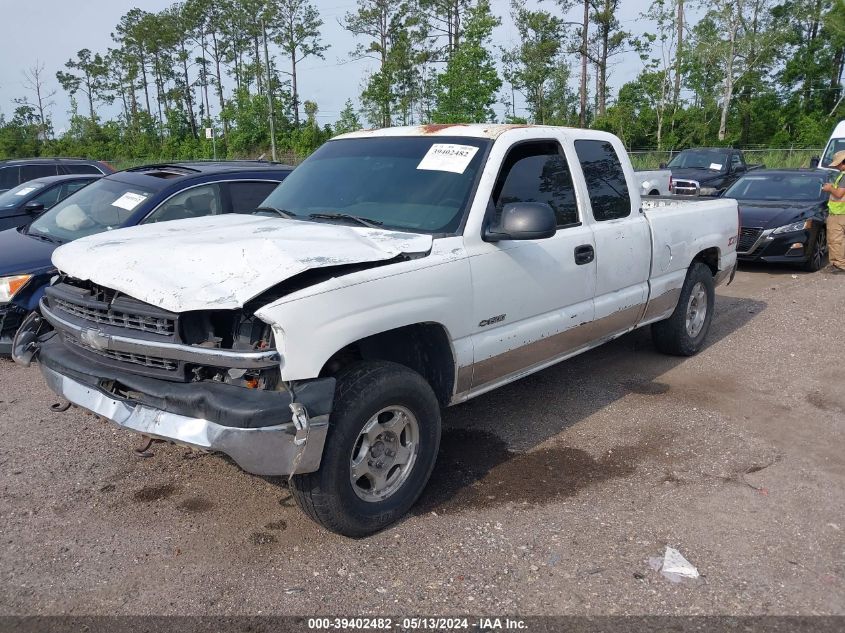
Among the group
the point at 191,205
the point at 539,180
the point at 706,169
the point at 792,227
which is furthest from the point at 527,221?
the point at 706,169

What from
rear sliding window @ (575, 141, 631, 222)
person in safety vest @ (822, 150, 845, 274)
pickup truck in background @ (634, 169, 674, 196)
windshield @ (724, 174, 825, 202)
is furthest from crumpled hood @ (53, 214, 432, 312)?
pickup truck in background @ (634, 169, 674, 196)

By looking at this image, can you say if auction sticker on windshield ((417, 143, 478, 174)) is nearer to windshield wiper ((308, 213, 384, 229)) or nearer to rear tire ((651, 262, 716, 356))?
windshield wiper ((308, 213, 384, 229))

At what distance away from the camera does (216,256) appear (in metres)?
3.25

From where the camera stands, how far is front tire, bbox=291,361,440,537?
322 cm

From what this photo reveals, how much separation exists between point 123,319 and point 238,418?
2.78 feet

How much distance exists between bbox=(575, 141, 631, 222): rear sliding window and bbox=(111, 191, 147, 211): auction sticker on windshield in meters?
4.08

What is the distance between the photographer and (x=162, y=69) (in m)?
62.7

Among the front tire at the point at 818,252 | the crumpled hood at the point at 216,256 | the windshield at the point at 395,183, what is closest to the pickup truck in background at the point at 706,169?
the front tire at the point at 818,252

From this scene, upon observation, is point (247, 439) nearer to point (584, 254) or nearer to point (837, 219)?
point (584, 254)

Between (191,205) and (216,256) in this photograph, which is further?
(191,205)

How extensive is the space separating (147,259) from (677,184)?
48.6 ft

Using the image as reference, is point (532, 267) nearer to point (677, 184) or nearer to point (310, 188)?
point (310, 188)

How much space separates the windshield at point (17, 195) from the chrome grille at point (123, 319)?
264 inches

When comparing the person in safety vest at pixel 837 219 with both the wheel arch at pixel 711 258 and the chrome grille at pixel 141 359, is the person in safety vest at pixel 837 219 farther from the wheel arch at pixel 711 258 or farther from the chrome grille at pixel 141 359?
the chrome grille at pixel 141 359
